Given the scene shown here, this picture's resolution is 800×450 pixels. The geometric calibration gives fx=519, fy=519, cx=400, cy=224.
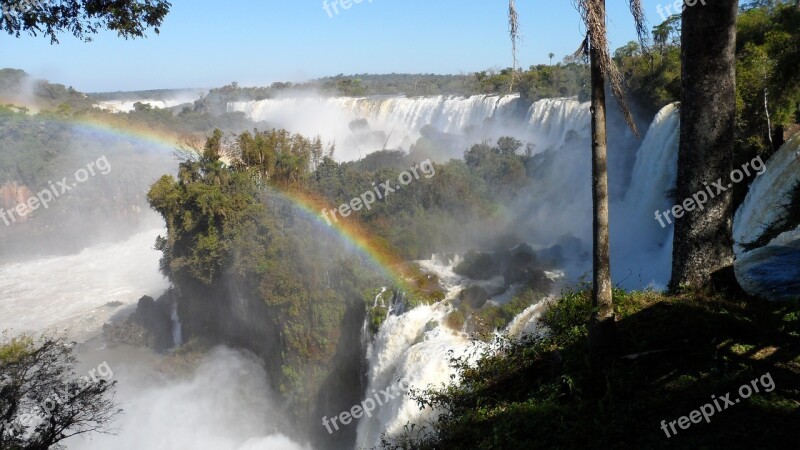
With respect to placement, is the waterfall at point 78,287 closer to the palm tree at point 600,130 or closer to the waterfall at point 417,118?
the waterfall at point 417,118

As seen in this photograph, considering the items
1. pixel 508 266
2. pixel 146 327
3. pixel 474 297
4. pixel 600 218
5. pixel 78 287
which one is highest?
pixel 600 218

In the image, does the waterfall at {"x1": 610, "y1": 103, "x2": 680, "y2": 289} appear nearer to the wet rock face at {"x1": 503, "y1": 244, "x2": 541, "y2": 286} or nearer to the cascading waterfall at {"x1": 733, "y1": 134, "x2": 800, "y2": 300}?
the wet rock face at {"x1": 503, "y1": 244, "x2": 541, "y2": 286}

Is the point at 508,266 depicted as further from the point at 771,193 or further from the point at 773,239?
the point at 773,239

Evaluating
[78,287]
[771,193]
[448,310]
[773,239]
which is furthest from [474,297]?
[78,287]

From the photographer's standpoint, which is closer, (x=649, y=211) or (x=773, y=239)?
(x=773, y=239)

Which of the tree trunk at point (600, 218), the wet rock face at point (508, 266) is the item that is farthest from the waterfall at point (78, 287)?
the tree trunk at point (600, 218)

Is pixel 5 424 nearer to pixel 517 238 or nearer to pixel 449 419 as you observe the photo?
pixel 449 419

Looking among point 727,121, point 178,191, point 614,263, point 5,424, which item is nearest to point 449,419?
point 727,121

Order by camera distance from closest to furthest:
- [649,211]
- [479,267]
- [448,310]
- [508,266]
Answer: [448,310]
[649,211]
[508,266]
[479,267]
